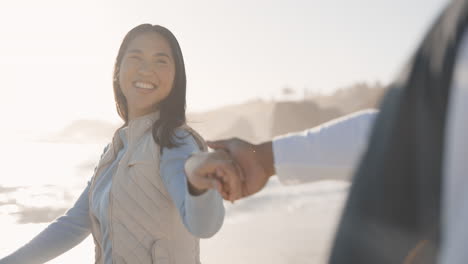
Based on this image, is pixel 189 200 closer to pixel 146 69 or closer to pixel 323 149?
pixel 323 149

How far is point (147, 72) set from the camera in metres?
2.09

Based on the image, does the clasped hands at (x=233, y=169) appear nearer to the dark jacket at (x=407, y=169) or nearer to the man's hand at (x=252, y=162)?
the man's hand at (x=252, y=162)

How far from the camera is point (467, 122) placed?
1.75 feet

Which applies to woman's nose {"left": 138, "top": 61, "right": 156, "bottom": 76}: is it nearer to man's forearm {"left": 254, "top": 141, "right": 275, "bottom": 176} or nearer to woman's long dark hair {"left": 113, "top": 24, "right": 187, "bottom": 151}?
woman's long dark hair {"left": 113, "top": 24, "right": 187, "bottom": 151}

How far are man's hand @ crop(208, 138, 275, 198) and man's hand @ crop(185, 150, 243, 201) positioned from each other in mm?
14

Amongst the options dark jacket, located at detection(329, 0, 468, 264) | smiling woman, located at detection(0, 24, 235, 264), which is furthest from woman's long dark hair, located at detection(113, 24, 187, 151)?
dark jacket, located at detection(329, 0, 468, 264)

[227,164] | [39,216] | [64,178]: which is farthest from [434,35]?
[64,178]

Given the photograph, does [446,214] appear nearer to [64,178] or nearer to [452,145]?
[452,145]

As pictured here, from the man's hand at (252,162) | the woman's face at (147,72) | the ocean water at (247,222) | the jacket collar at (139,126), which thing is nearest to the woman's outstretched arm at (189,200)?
the man's hand at (252,162)

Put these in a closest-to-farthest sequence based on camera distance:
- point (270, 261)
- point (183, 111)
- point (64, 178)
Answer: point (183, 111) < point (270, 261) < point (64, 178)

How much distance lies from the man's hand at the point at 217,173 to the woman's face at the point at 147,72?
2.28 feet

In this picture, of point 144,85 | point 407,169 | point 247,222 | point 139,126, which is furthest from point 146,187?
point 247,222

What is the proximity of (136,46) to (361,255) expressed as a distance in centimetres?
172

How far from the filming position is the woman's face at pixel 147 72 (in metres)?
2.11
